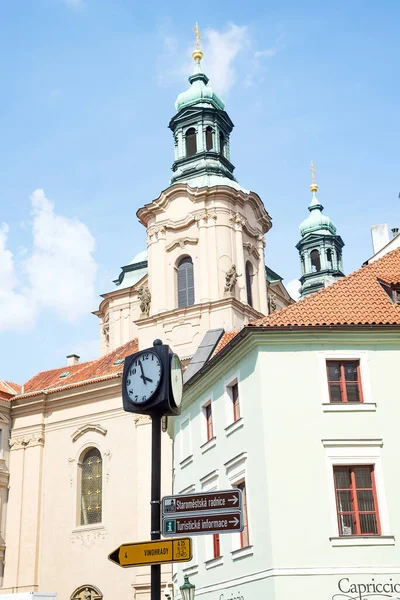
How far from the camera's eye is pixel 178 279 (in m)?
39.6

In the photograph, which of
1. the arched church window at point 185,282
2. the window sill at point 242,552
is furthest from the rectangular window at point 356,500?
the arched church window at point 185,282

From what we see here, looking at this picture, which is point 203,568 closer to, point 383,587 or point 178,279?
point 383,587

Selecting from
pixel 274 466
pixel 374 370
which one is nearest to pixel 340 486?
pixel 274 466

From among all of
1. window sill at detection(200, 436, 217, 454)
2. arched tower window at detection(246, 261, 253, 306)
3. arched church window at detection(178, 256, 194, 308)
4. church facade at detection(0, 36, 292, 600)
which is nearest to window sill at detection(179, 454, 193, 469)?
window sill at detection(200, 436, 217, 454)

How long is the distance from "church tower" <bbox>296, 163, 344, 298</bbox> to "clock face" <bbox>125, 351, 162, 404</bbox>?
5565 centimetres

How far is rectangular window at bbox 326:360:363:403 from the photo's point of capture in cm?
1834

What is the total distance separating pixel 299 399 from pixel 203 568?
562 centimetres

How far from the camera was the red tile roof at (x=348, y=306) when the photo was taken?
18.9m

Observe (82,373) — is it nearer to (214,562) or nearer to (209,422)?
(209,422)

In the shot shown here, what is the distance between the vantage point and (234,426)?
19547mm

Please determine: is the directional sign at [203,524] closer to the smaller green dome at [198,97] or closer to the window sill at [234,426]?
the window sill at [234,426]

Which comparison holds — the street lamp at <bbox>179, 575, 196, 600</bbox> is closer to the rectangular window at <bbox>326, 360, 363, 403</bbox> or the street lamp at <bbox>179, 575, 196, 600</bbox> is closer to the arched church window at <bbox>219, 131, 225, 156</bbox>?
the rectangular window at <bbox>326, 360, 363, 403</bbox>

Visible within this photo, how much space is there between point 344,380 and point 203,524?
11.7 m

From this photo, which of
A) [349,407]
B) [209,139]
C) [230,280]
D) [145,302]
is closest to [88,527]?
[145,302]
